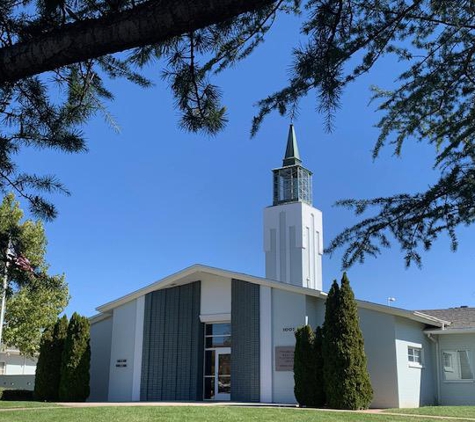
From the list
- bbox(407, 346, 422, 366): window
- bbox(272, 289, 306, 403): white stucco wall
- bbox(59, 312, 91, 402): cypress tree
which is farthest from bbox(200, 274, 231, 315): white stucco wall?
bbox(407, 346, 422, 366): window

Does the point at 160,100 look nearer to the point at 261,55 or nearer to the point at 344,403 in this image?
the point at 261,55

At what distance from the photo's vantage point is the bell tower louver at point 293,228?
4309cm

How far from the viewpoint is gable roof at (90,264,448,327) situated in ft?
65.3

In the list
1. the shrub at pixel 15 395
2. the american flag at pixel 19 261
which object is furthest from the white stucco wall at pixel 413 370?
the american flag at pixel 19 261

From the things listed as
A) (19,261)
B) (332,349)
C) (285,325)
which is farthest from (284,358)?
(19,261)

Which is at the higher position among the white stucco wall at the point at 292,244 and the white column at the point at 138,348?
the white stucco wall at the point at 292,244

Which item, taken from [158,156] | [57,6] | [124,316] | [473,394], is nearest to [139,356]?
[124,316]

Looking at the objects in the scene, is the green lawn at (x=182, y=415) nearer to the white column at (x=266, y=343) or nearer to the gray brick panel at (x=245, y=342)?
the white column at (x=266, y=343)

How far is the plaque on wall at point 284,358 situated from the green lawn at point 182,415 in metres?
6.09

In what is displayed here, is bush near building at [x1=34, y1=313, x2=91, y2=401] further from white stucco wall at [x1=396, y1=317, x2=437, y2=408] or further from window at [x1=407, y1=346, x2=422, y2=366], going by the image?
window at [x1=407, y1=346, x2=422, y2=366]

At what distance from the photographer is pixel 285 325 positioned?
835 inches

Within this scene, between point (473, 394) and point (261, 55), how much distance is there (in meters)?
19.9

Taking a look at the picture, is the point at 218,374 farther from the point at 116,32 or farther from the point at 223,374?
the point at 116,32

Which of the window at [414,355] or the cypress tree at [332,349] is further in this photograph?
the window at [414,355]
